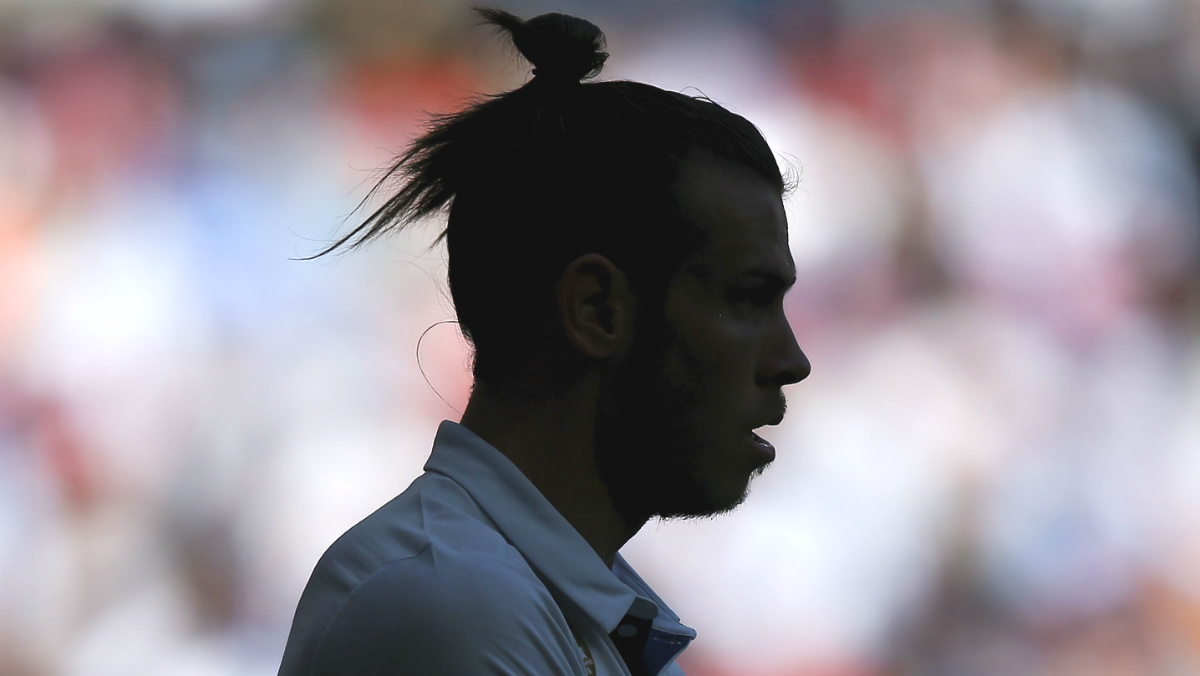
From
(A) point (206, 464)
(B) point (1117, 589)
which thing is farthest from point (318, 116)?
(B) point (1117, 589)

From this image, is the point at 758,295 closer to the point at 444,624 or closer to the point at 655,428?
the point at 655,428

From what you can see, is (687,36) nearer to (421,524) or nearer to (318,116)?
(318,116)

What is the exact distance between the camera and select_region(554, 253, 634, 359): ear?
44.4 inches

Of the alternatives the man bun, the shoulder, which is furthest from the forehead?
Answer: the shoulder

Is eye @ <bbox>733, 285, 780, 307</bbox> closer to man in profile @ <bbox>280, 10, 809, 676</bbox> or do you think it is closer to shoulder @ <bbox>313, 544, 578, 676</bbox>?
man in profile @ <bbox>280, 10, 809, 676</bbox>

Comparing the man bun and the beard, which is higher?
the man bun

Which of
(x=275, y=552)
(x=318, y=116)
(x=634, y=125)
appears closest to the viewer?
(x=634, y=125)

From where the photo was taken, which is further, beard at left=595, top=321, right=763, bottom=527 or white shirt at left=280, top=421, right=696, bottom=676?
beard at left=595, top=321, right=763, bottom=527

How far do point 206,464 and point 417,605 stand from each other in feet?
5.87

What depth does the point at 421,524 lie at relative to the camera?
1.01m

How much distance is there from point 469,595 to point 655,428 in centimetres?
29

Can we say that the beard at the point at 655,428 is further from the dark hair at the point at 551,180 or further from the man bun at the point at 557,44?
the man bun at the point at 557,44

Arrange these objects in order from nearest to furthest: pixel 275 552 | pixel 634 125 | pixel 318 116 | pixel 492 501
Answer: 1. pixel 492 501
2. pixel 634 125
3. pixel 275 552
4. pixel 318 116

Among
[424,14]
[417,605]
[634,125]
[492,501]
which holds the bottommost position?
[417,605]
